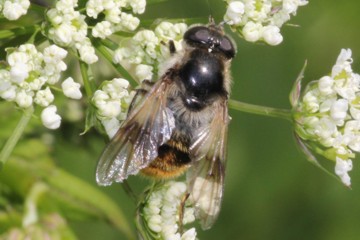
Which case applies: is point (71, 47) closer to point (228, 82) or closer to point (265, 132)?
point (228, 82)

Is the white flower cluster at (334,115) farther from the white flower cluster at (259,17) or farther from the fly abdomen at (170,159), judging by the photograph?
the fly abdomen at (170,159)

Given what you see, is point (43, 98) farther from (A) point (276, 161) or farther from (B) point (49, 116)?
(A) point (276, 161)

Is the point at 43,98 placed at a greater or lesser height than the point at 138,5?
lesser

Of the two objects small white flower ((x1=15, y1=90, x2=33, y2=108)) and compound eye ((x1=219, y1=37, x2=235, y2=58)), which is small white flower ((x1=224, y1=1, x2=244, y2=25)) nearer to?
compound eye ((x1=219, y1=37, x2=235, y2=58))

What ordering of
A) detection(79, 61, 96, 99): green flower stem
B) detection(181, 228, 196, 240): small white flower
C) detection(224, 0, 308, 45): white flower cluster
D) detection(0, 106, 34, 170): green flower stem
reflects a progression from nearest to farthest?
detection(0, 106, 34, 170): green flower stem < detection(79, 61, 96, 99): green flower stem < detection(181, 228, 196, 240): small white flower < detection(224, 0, 308, 45): white flower cluster

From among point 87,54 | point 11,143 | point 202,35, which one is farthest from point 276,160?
point 11,143

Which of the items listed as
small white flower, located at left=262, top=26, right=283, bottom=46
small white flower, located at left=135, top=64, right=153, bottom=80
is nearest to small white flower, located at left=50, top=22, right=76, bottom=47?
small white flower, located at left=135, top=64, right=153, bottom=80
